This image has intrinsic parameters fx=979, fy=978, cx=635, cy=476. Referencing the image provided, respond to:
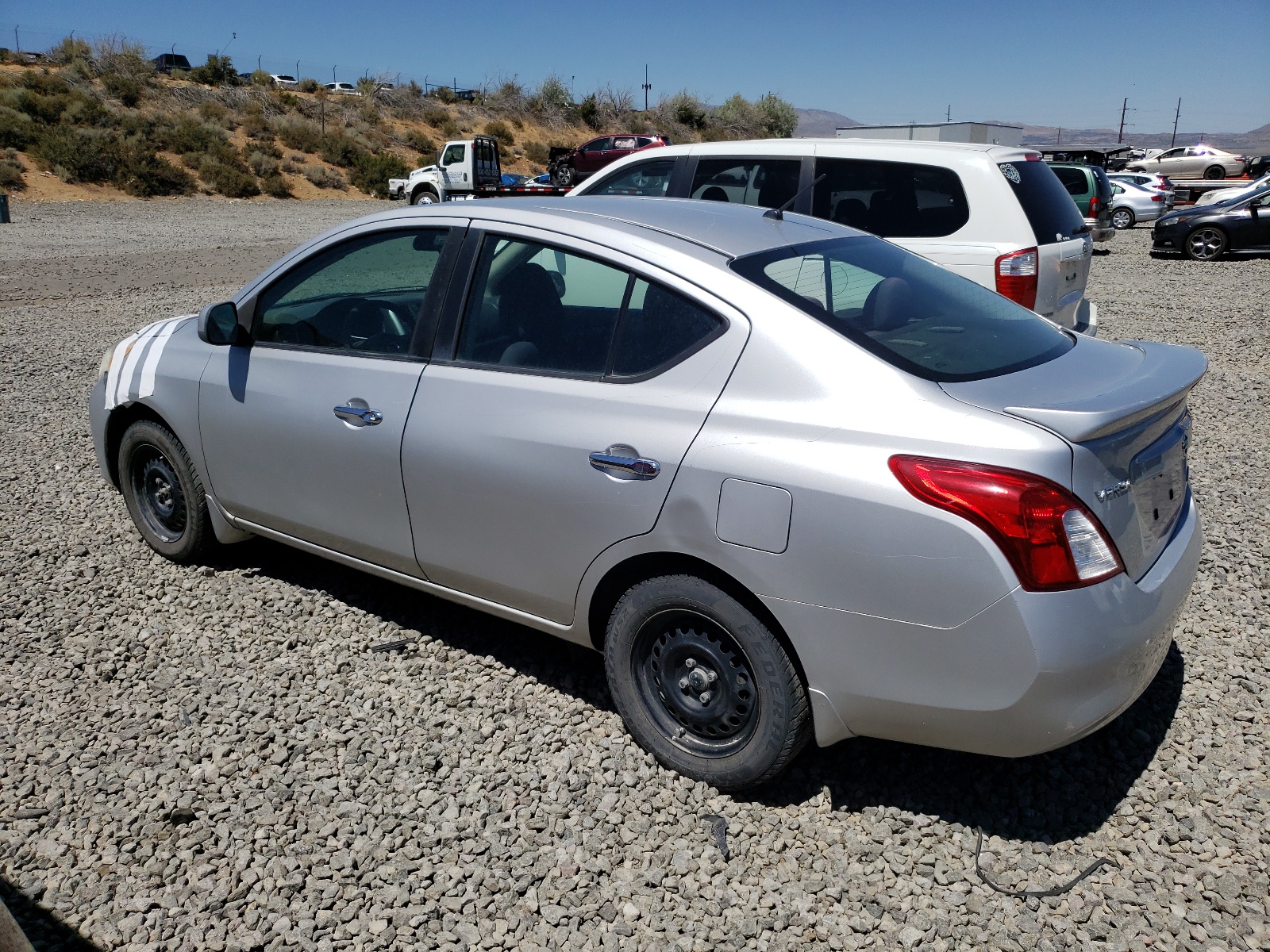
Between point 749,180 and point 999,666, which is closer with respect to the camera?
point 999,666

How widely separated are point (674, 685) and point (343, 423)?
1.55 meters

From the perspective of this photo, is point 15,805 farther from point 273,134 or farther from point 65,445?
point 273,134

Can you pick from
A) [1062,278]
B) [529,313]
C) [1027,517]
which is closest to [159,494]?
[529,313]

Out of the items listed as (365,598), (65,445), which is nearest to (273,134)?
(65,445)

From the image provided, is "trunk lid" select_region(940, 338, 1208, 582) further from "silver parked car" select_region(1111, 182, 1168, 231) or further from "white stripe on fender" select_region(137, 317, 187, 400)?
"silver parked car" select_region(1111, 182, 1168, 231)

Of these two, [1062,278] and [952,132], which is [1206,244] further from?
[1062,278]

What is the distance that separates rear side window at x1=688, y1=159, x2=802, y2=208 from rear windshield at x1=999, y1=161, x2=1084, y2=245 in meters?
1.49

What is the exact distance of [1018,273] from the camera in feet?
20.5

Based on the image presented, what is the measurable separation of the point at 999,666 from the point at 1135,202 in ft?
90.8

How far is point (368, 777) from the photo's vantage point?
3.13m

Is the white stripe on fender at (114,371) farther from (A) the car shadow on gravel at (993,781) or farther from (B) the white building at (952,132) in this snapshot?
(B) the white building at (952,132)

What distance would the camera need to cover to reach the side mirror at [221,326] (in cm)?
397

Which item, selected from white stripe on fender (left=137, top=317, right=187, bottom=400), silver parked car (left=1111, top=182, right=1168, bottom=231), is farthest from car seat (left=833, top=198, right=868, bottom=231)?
silver parked car (left=1111, top=182, right=1168, bottom=231)

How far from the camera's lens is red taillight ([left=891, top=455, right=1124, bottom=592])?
232 cm
